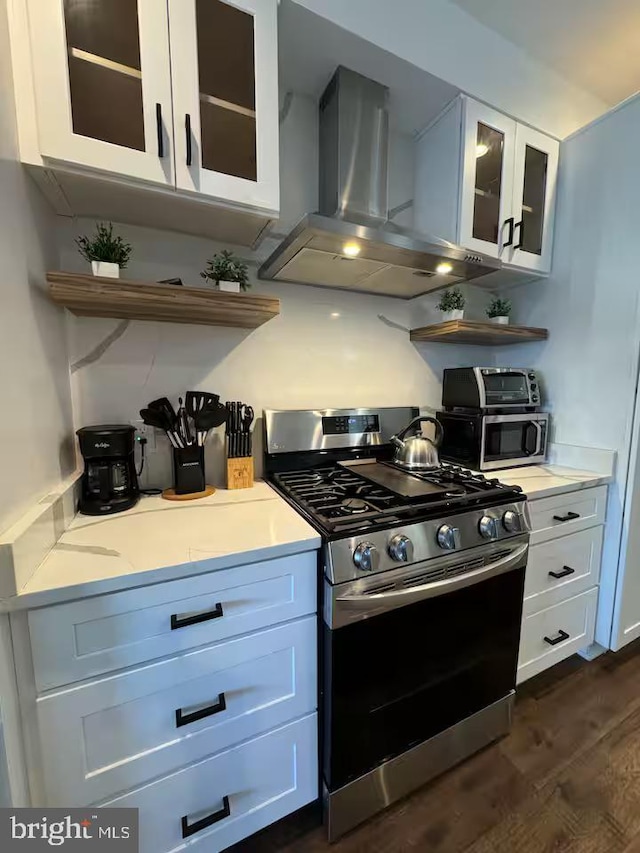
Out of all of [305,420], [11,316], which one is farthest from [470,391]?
[11,316]

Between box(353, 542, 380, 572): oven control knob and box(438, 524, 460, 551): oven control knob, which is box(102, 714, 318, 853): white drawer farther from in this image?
box(438, 524, 460, 551): oven control knob

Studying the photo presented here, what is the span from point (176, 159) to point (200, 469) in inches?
37.6

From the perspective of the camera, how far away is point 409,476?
1.42 m

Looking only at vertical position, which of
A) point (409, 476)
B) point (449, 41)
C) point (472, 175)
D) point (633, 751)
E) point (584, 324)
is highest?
point (449, 41)

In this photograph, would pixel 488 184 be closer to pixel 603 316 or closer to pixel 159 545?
pixel 603 316

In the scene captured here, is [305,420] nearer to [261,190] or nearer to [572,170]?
[261,190]

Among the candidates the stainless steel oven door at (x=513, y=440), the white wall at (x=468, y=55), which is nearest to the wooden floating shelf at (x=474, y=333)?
the stainless steel oven door at (x=513, y=440)

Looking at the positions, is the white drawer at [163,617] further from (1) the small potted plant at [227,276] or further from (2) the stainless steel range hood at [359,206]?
(2) the stainless steel range hood at [359,206]

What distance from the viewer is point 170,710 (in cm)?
83

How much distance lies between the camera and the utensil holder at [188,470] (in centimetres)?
128

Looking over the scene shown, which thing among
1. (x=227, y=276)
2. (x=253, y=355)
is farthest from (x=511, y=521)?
(x=227, y=276)

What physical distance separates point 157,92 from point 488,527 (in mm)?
Result: 1567

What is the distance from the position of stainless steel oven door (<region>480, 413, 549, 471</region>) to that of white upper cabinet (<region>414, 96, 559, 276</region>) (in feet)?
2.41

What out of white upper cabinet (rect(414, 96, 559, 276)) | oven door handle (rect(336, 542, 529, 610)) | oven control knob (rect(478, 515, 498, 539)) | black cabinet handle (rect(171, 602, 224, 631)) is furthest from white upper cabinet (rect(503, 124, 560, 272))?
black cabinet handle (rect(171, 602, 224, 631))
